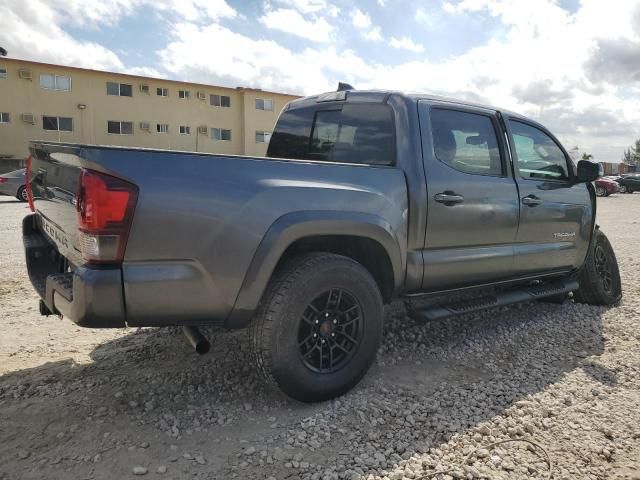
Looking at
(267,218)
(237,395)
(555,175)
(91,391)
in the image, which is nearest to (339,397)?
(237,395)

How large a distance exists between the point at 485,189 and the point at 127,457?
2951mm

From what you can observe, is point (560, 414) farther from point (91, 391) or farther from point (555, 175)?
point (91, 391)

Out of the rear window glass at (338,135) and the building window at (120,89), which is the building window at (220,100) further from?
the rear window glass at (338,135)

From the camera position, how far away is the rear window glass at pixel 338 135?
3588 millimetres

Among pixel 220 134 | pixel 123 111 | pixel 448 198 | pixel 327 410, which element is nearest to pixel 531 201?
pixel 448 198

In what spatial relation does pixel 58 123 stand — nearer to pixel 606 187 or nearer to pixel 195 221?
pixel 195 221

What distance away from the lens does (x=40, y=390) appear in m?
3.11

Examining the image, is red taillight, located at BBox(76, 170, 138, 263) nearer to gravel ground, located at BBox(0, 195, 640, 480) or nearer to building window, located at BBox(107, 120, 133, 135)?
gravel ground, located at BBox(0, 195, 640, 480)

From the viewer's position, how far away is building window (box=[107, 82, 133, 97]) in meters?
31.0


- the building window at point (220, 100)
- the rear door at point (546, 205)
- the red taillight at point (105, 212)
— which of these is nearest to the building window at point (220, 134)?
the building window at point (220, 100)

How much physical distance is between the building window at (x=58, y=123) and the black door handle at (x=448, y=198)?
105ft

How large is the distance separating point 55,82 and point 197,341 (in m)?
32.5

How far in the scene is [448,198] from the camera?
138 inches

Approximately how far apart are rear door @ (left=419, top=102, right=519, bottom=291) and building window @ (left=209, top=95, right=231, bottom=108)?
32.3 metres
